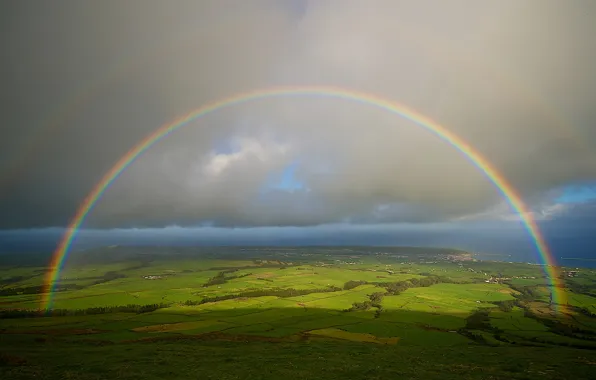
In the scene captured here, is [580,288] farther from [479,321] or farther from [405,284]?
[479,321]

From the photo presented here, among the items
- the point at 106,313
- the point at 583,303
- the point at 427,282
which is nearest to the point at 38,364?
the point at 106,313

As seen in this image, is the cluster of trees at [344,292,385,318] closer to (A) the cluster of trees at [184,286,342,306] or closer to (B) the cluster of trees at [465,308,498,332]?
(B) the cluster of trees at [465,308,498,332]

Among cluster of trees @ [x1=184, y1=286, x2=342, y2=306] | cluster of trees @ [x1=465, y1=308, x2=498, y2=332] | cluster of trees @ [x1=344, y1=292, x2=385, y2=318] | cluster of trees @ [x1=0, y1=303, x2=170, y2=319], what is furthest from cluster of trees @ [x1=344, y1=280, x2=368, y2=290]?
cluster of trees @ [x1=0, y1=303, x2=170, y2=319]

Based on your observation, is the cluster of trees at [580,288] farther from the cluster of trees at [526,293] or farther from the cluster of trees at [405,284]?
the cluster of trees at [405,284]

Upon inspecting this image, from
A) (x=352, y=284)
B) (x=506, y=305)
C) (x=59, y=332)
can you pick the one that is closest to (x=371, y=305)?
(x=506, y=305)

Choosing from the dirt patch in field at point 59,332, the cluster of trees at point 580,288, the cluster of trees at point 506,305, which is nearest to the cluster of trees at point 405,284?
the cluster of trees at point 506,305
